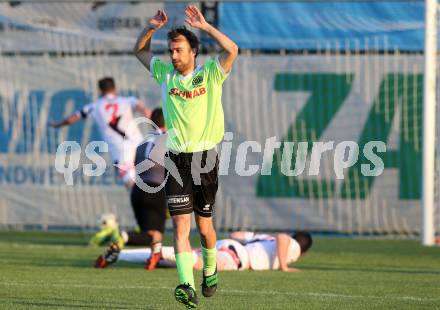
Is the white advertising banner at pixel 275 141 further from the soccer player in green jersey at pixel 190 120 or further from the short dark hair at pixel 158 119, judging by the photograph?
the soccer player in green jersey at pixel 190 120

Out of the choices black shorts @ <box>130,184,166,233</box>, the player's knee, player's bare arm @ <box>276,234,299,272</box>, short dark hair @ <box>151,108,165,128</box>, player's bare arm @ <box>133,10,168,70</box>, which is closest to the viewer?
player's bare arm @ <box>133,10,168,70</box>

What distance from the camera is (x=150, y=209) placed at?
13.7 meters

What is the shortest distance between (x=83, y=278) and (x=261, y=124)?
7728 millimetres

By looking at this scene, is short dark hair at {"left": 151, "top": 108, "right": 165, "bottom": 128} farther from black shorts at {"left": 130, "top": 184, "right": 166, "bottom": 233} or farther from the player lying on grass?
the player lying on grass

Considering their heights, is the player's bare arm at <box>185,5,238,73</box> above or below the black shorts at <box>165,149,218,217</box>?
above

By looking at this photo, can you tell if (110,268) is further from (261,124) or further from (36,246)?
(261,124)

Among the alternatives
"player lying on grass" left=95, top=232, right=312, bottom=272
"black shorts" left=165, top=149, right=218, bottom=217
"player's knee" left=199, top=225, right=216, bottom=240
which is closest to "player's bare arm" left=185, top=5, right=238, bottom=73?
"black shorts" left=165, top=149, right=218, bottom=217

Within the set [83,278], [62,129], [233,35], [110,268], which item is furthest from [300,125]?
[83,278]

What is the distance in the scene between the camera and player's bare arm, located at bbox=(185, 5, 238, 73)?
8781mm

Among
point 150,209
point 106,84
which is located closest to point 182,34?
point 150,209

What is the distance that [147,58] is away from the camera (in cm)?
938

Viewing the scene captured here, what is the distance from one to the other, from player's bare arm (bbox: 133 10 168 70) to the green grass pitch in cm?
195

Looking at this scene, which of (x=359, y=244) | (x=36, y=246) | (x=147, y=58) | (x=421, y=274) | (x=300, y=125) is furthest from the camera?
(x=300, y=125)

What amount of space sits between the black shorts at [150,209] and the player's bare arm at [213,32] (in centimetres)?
468
